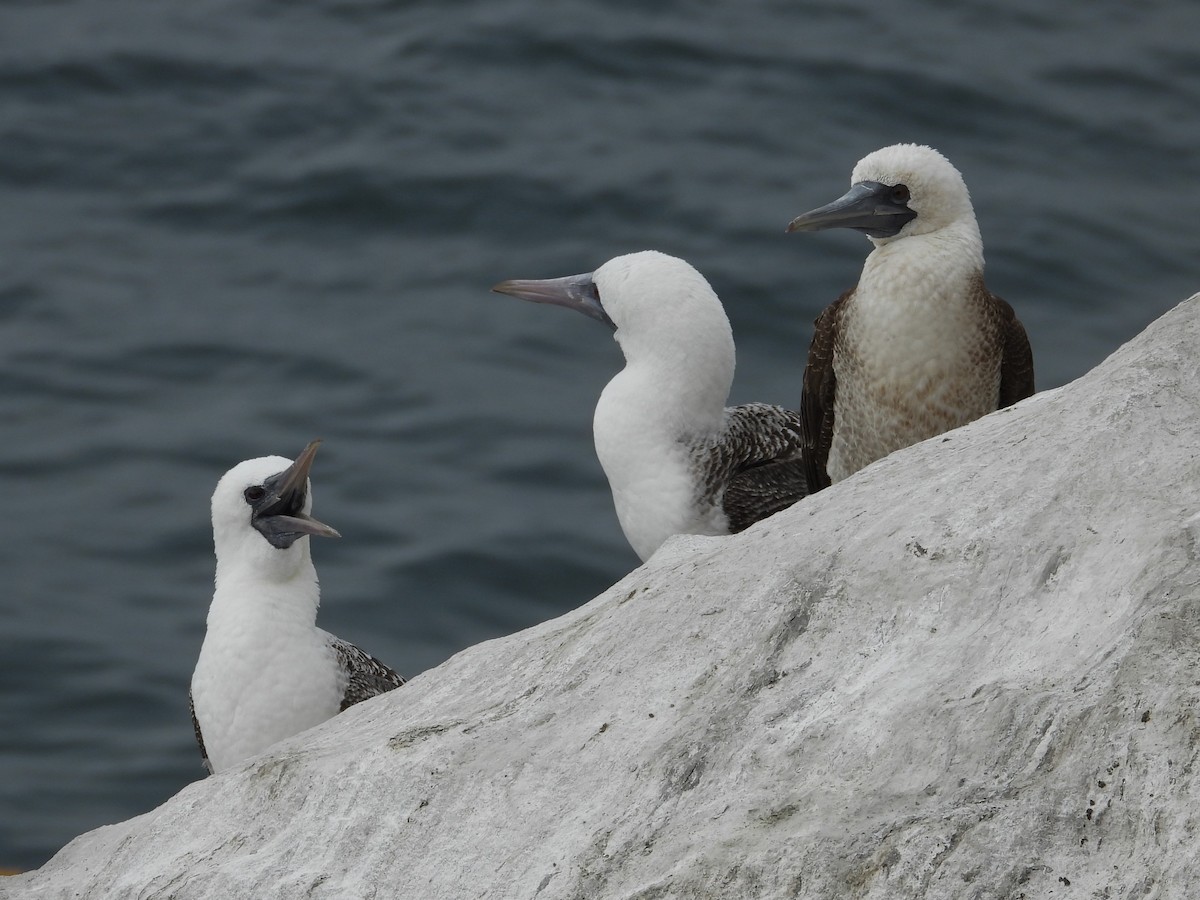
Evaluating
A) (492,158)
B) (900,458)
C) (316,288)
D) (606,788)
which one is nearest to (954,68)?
(492,158)

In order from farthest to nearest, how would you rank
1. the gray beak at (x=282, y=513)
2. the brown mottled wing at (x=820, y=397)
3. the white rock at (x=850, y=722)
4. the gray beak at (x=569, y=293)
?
the gray beak at (x=569, y=293), the gray beak at (x=282, y=513), the brown mottled wing at (x=820, y=397), the white rock at (x=850, y=722)

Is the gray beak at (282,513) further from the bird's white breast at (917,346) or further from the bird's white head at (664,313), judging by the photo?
the bird's white breast at (917,346)

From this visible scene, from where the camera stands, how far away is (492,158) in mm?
13391

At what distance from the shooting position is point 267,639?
6.29m

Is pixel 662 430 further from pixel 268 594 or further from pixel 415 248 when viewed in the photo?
pixel 415 248

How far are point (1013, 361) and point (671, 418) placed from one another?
1.19 meters

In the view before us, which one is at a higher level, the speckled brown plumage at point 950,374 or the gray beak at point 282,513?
the speckled brown plumage at point 950,374

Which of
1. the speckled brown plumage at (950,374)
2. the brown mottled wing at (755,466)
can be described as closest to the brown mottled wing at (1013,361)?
the speckled brown plumage at (950,374)

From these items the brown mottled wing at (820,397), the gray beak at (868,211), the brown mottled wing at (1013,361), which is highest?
the gray beak at (868,211)

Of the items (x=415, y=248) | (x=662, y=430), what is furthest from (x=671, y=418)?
(x=415, y=248)

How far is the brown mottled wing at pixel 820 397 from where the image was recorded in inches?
240

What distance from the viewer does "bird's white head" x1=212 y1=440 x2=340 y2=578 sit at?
21.2 ft

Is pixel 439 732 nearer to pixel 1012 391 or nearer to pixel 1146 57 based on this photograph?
pixel 1012 391

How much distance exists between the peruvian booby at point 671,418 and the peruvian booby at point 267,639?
3.47 feet
